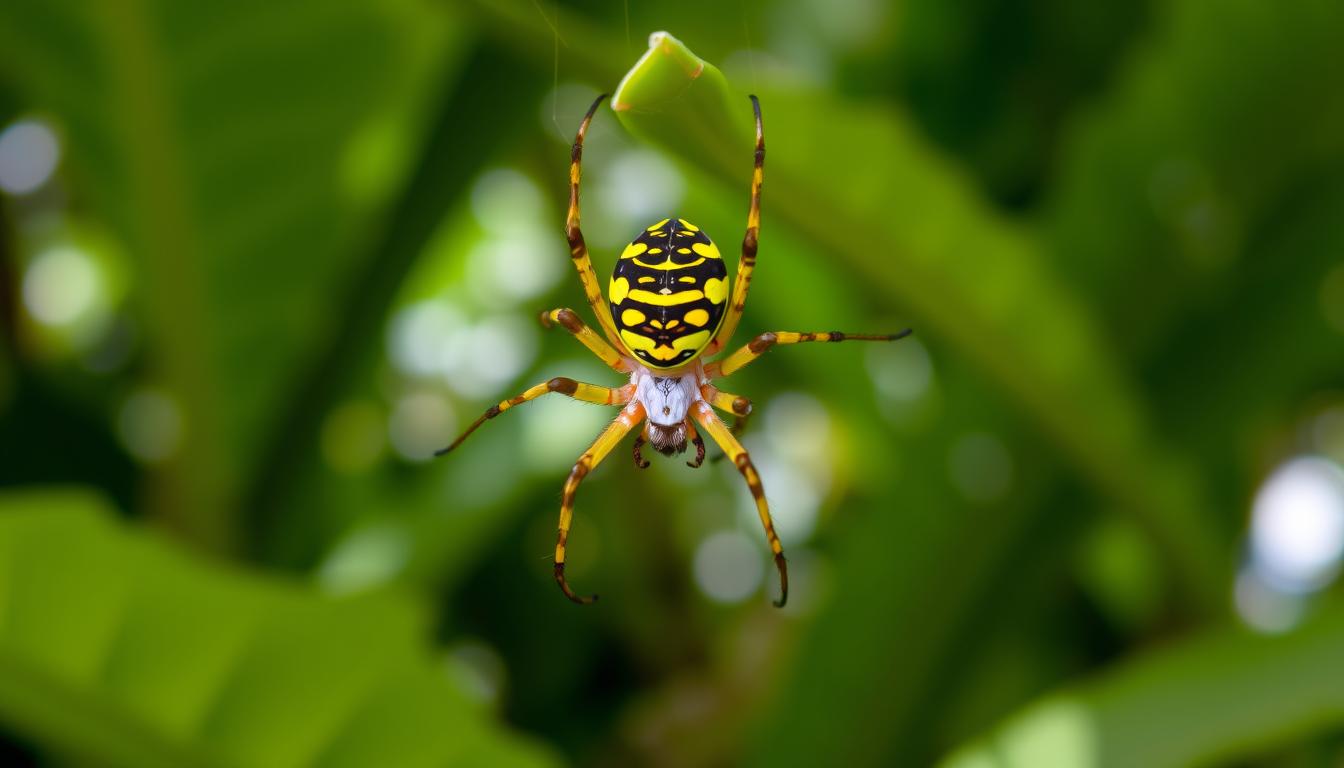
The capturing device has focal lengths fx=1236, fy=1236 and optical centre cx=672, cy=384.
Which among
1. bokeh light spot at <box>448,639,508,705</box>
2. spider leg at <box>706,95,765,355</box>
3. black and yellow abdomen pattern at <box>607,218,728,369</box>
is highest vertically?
bokeh light spot at <box>448,639,508,705</box>

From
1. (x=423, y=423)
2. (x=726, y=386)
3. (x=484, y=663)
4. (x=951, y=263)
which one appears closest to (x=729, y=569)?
(x=726, y=386)

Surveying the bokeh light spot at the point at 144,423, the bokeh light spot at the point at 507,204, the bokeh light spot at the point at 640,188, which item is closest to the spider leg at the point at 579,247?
the bokeh light spot at the point at 640,188

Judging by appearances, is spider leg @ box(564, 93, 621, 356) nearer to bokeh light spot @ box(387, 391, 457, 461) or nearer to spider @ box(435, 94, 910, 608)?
spider @ box(435, 94, 910, 608)

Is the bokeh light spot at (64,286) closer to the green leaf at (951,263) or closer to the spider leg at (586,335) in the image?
the spider leg at (586,335)

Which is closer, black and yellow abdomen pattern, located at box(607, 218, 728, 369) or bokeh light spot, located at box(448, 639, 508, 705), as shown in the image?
black and yellow abdomen pattern, located at box(607, 218, 728, 369)

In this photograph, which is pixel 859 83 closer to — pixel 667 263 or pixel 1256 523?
pixel 1256 523

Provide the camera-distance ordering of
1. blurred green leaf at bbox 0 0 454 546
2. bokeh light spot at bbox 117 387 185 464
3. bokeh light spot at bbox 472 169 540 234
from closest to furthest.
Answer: blurred green leaf at bbox 0 0 454 546 → bokeh light spot at bbox 117 387 185 464 → bokeh light spot at bbox 472 169 540 234

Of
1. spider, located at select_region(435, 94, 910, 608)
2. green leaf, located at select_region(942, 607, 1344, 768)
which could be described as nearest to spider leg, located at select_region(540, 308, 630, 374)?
spider, located at select_region(435, 94, 910, 608)

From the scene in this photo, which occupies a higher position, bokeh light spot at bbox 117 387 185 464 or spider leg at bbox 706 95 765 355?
bokeh light spot at bbox 117 387 185 464
